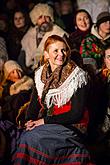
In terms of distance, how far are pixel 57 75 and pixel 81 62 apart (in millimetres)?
795

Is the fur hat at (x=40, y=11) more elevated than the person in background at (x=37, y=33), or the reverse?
the fur hat at (x=40, y=11)

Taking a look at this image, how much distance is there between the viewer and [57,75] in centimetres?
413

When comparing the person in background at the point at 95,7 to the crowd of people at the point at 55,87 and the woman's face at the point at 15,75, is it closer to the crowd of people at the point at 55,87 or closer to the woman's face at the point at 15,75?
the crowd of people at the point at 55,87

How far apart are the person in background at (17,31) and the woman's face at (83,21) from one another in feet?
3.15

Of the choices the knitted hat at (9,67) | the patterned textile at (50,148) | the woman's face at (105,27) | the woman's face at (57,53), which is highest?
the woman's face at (105,27)

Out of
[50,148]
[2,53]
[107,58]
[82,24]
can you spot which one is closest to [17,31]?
[2,53]

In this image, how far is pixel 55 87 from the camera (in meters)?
4.15

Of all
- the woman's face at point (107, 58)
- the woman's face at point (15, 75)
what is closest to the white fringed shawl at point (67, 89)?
the woman's face at point (107, 58)

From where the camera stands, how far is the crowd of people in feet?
12.6

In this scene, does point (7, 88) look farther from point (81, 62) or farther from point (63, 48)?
point (63, 48)

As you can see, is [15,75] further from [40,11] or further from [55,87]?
[55,87]

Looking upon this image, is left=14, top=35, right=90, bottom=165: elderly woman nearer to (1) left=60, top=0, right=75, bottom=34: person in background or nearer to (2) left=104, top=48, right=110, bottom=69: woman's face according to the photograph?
(2) left=104, top=48, right=110, bottom=69: woman's face

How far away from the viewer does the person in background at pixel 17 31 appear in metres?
6.53

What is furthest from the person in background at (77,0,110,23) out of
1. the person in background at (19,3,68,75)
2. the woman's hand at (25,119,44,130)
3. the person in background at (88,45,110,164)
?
the woman's hand at (25,119,44,130)
